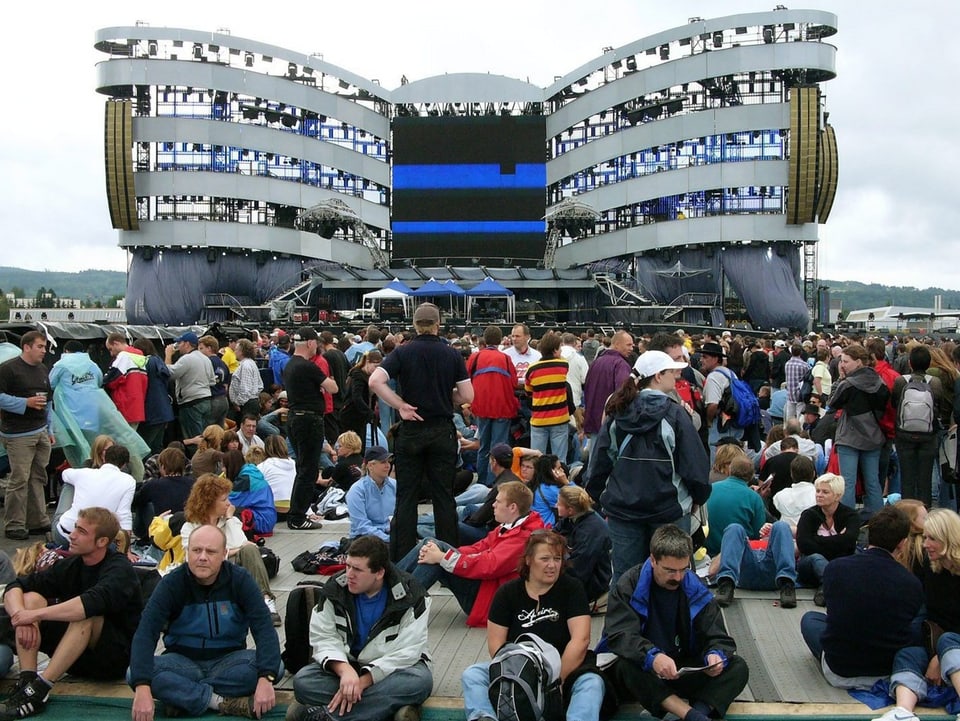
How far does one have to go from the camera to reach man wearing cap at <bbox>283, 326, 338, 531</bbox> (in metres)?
10.8

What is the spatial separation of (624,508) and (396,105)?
55111 mm

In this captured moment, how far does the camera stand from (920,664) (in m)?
6.14

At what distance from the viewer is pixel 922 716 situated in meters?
6.00

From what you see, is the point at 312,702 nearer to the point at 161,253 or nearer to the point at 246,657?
the point at 246,657

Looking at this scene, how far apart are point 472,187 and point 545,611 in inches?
1995

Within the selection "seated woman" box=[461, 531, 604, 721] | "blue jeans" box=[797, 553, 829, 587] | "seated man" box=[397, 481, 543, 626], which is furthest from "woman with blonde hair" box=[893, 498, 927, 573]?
"seated man" box=[397, 481, 543, 626]

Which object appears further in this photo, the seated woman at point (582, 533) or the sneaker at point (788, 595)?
the sneaker at point (788, 595)

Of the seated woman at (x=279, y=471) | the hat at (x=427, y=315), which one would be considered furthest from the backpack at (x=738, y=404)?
the hat at (x=427, y=315)

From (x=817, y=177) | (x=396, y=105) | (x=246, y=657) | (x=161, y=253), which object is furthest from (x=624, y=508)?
(x=396, y=105)

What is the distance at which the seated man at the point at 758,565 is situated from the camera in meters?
8.02

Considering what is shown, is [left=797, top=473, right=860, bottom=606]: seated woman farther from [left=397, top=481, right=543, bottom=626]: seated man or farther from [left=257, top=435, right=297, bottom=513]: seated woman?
[left=257, top=435, right=297, bottom=513]: seated woman

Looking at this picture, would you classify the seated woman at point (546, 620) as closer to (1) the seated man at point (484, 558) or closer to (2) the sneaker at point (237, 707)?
(1) the seated man at point (484, 558)

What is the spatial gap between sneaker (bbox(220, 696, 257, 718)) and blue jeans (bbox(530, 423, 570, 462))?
5909 mm

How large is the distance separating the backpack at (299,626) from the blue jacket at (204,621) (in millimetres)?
314
